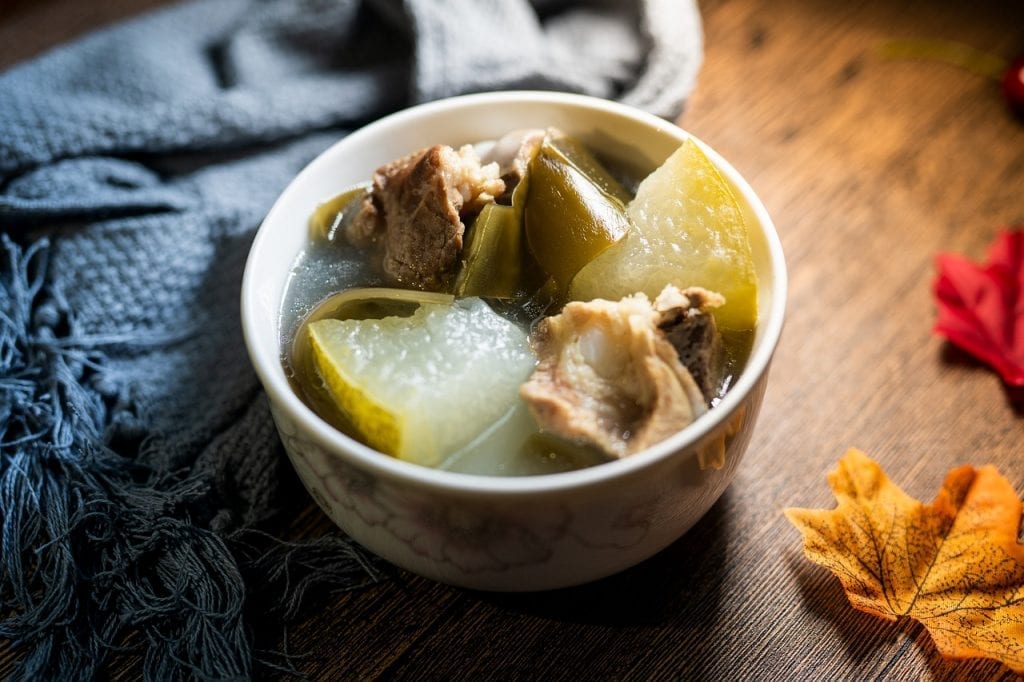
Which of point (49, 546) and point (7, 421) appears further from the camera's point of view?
point (7, 421)

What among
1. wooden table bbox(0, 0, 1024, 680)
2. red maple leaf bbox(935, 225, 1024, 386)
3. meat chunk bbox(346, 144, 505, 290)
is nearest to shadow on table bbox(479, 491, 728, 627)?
wooden table bbox(0, 0, 1024, 680)

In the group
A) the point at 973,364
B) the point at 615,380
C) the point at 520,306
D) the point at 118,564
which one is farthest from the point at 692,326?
the point at 118,564

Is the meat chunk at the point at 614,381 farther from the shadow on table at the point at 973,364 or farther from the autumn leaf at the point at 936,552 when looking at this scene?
the shadow on table at the point at 973,364

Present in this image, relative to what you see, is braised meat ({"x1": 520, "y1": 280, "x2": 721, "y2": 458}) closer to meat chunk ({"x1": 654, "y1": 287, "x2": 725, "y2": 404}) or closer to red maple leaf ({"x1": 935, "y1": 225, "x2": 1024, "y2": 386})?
meat chunk ({"x1": 654, "y1": 287, "x2": 725, "y2": 404})

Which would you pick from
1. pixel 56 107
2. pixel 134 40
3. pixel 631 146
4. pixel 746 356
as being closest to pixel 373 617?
pixel 746 356

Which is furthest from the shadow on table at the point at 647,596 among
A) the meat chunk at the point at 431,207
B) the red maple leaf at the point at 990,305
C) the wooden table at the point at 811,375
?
the red maple leaf at the point at 990,305

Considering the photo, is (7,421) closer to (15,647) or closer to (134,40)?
(15,647)
